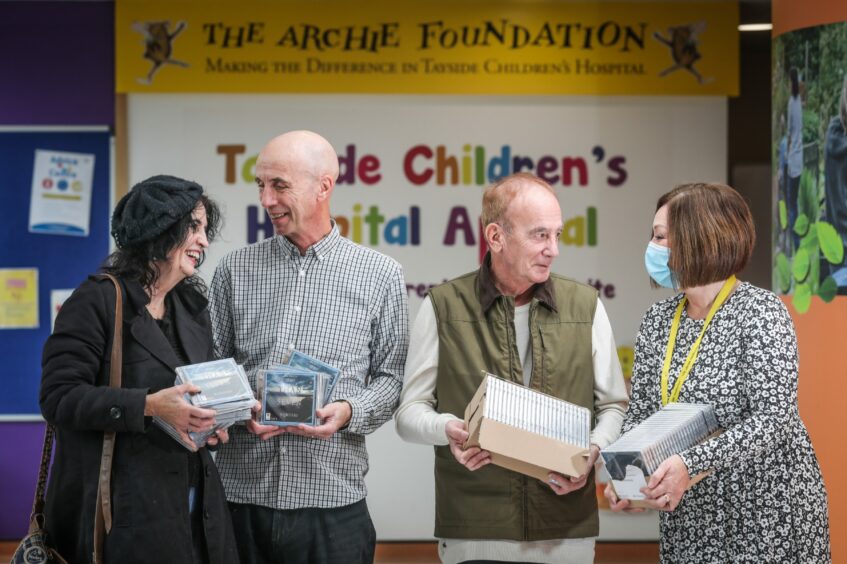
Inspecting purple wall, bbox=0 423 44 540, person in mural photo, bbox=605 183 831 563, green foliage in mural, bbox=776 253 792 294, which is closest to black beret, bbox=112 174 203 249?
person in mural photo, bbox=605 183 831 563

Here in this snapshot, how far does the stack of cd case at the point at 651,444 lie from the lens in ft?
8.39

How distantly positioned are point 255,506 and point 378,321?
2.15 feet

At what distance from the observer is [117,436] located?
2.71 metres

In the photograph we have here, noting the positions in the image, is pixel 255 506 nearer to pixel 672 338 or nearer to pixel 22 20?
pixel 672 338

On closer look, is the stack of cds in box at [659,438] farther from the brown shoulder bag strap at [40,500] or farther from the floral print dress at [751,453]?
the brown shoulder bag strap at [40,500]

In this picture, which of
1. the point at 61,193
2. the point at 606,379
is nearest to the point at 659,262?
the point at 606,379

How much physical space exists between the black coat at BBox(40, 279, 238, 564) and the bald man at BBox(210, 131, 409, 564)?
35 cm

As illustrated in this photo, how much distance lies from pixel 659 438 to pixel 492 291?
2.23ft

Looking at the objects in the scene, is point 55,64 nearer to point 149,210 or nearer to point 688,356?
point 149,210

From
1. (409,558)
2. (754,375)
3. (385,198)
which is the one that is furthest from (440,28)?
(754,375)

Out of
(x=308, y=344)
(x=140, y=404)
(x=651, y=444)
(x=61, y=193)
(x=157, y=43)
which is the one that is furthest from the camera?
(x=61, y=193)

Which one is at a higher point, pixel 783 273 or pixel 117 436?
pixel 783 273

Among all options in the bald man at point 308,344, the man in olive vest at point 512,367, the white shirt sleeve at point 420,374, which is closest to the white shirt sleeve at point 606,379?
the man in olive vest at point 512,367

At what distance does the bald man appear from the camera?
3080 mm
